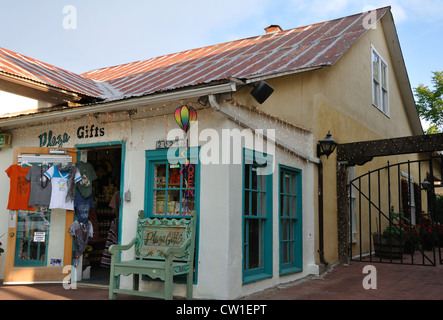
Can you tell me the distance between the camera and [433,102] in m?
24.4

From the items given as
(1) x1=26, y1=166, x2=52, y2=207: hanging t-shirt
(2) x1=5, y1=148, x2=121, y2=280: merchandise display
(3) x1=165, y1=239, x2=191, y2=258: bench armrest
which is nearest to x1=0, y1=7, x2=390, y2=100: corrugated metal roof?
(2) x1=5, y1=148, x2=121, y2=280: merchandise display

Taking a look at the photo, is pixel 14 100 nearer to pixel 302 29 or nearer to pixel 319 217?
pixel 319 217

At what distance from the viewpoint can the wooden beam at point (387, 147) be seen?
24.8 feet

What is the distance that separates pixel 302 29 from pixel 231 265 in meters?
7.65

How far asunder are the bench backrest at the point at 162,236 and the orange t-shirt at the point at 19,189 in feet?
7.21

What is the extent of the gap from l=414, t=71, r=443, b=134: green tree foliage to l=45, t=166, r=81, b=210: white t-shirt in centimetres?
2252

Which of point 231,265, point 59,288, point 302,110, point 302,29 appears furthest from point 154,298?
point 302,29

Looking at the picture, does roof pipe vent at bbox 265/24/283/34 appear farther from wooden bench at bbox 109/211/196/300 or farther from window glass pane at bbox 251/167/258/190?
wooden bench at bbox 109/211/196/300

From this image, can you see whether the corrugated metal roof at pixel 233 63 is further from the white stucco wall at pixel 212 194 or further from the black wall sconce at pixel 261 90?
the white stucco wall at pixel 212 194

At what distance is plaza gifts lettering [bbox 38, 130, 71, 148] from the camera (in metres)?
7.34

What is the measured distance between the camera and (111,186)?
891 cm

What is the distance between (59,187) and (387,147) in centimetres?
581

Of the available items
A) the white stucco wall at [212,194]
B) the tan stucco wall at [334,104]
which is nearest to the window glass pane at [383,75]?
the tan stucco wall at [334,104]

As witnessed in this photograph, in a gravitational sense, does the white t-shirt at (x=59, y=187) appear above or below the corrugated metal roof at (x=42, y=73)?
below
